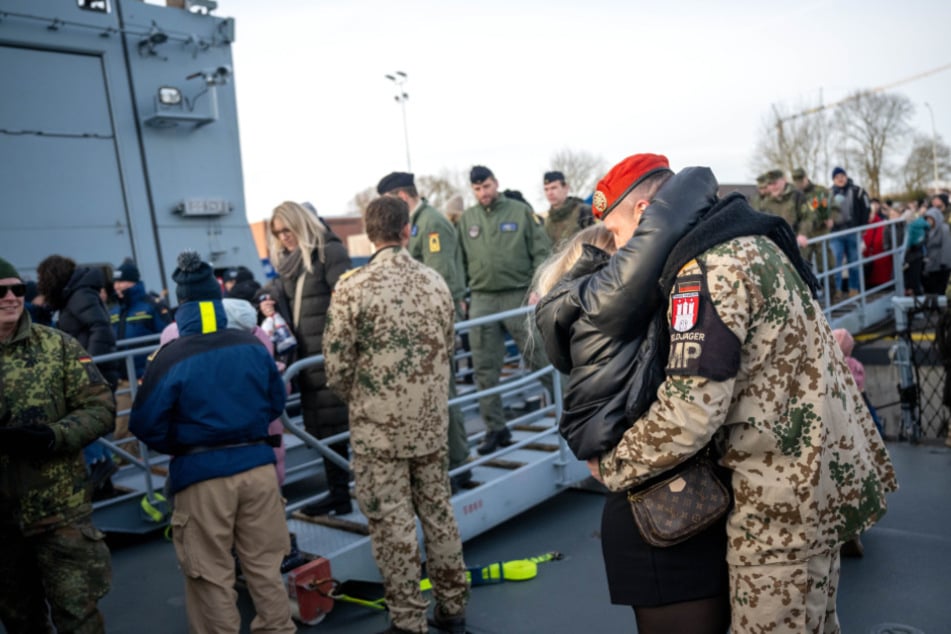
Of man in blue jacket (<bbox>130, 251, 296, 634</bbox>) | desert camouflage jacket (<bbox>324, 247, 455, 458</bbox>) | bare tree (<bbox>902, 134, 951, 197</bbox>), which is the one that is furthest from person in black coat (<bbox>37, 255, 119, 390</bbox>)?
bare tree (<bbox>902, 134, 951, 197</bbox>)

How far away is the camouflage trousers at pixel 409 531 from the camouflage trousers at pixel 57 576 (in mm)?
1024

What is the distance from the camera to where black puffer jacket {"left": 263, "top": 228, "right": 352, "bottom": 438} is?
3859mm

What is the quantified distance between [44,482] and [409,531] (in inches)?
54.7

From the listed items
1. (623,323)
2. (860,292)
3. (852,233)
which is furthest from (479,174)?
(852,233)

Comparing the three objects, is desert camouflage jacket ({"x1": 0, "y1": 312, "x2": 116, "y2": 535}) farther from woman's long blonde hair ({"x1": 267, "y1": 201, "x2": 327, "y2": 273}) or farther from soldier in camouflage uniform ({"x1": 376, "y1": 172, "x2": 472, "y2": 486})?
soldier in camouflage uniform ({"x1": 376, "y1": 172, "x2": 472, "y2": 486})

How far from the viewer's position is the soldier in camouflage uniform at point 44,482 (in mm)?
2619

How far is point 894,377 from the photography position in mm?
6641

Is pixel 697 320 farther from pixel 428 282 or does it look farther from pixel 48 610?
pixel 48 610

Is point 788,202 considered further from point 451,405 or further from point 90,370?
point 90,370

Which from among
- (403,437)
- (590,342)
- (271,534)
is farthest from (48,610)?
(590,342)

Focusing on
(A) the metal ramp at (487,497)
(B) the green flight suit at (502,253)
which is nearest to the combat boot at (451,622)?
(A) the metal ramp at (487,497)

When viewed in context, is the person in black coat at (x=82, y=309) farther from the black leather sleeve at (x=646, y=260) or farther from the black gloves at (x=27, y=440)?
the black leather sleeve at (x=646, y=260)

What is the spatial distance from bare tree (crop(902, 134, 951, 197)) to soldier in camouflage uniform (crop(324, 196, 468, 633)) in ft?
129

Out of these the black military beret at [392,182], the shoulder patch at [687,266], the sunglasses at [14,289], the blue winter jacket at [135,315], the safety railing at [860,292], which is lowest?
the safety railing at [860,292]
